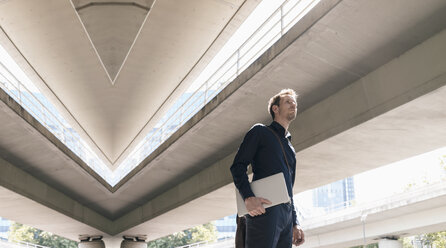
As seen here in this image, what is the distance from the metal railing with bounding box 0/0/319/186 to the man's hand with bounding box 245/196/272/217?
20.0 feet

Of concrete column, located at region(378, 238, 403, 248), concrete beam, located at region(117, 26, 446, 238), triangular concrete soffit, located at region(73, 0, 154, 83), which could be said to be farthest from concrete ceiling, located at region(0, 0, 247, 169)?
concrete column, located at region(378, 238, 403, 248)

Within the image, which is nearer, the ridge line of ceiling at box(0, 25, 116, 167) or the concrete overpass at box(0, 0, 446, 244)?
the concrete overpass at box(0, 0, 446, 244)

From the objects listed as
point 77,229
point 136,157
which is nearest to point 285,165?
point 136,157

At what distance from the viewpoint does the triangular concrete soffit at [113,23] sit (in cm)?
1422

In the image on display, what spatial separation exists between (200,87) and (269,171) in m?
9.65

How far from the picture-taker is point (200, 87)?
13.6 metres

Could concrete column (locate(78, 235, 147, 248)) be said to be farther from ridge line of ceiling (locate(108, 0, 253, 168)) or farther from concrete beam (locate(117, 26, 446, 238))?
concrete beam (locate(117, 26, 446, 238))

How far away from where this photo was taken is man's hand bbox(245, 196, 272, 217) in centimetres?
376

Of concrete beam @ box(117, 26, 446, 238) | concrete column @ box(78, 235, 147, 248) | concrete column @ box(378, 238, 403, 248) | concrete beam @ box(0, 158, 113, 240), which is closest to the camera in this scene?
concrete beam @ box(117, 26, 446, 238)

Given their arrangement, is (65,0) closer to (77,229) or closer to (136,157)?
(136,157)

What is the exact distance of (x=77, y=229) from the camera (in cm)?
2600

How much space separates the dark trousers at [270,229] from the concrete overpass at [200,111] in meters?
4.66

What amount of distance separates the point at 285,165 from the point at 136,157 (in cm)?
1611

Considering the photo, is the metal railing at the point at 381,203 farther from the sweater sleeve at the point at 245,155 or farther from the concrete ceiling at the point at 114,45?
the sweater sleeve at the point at 245,155
